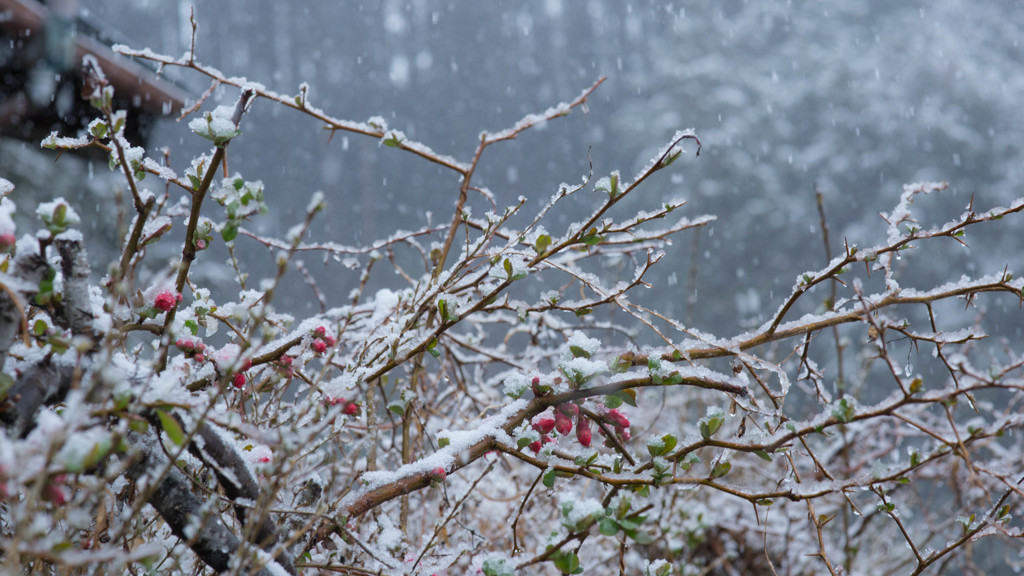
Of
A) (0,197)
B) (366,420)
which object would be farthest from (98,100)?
(366,420)

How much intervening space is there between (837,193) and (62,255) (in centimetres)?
1451

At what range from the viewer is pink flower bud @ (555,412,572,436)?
994 mm

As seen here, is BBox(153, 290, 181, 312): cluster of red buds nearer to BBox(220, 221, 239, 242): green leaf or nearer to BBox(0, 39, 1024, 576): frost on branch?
BBox(0, 39, 1024, 576): frost on branch

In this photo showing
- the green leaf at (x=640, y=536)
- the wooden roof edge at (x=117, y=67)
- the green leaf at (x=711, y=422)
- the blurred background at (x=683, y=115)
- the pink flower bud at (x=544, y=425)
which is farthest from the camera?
the blurred background at (x=683, y=115)

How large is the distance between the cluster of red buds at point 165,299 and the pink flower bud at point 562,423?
63 cm

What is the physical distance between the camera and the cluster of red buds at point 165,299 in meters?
0.94

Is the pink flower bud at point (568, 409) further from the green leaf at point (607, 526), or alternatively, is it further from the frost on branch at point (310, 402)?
the green leaf at point (607, 526)

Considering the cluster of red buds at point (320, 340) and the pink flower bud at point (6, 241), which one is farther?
the cluster of red buds at point (320, 340)

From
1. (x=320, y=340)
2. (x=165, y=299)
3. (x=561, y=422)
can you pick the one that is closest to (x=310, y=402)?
(x=320, y=340)

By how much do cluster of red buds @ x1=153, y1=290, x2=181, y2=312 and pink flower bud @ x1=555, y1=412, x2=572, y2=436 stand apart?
63cm

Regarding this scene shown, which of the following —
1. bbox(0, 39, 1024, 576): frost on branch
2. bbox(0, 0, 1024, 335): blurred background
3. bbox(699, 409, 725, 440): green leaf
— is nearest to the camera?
bbox(0, 39, 1024, 576): frost on branch

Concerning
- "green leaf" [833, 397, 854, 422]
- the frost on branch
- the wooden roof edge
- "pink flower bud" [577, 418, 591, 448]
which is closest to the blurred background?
the wooden roof edge

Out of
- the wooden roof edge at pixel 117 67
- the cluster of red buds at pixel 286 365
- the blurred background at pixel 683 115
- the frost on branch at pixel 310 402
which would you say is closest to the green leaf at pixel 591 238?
the frost on branch at pixel 310 402

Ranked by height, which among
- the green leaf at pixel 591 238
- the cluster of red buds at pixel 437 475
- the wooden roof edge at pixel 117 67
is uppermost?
the wooden roof edge at pixel 117 67
